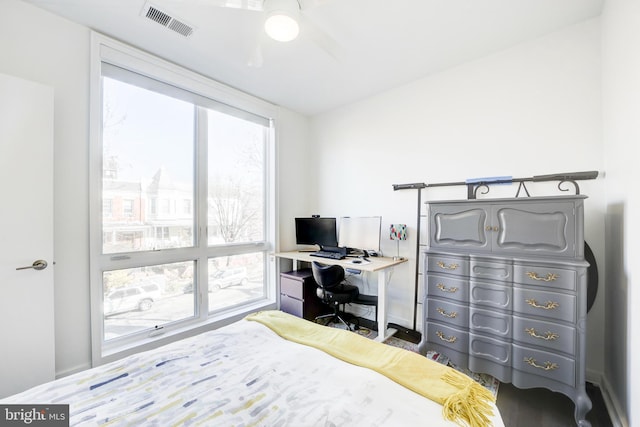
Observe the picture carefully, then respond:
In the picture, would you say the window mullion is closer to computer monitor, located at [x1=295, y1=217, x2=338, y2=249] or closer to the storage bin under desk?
the storage bin under desk

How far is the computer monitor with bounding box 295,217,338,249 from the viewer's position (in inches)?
132

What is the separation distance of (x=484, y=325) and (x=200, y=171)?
304cm

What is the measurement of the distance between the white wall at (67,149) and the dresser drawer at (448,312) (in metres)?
2.91

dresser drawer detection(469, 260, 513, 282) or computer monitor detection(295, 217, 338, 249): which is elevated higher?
computer monitor detection(295, 217, 338, 249)

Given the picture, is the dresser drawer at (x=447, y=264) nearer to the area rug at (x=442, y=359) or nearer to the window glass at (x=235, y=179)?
the area rug at (x=442, y=359)

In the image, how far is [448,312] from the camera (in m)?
2.15

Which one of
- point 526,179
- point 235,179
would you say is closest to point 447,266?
A: point 526,179

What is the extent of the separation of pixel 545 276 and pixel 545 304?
7.5 inches

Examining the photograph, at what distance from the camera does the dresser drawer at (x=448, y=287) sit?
2.08 m

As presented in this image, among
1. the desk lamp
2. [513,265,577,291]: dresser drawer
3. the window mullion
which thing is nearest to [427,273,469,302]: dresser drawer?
[513,265,577,291]: dresser drawer

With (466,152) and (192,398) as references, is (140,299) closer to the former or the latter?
(192,398)

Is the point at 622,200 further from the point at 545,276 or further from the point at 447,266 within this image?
→ the point at 447,266

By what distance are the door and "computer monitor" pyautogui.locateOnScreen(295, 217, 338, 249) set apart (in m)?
2.41

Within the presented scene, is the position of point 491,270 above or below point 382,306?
above
